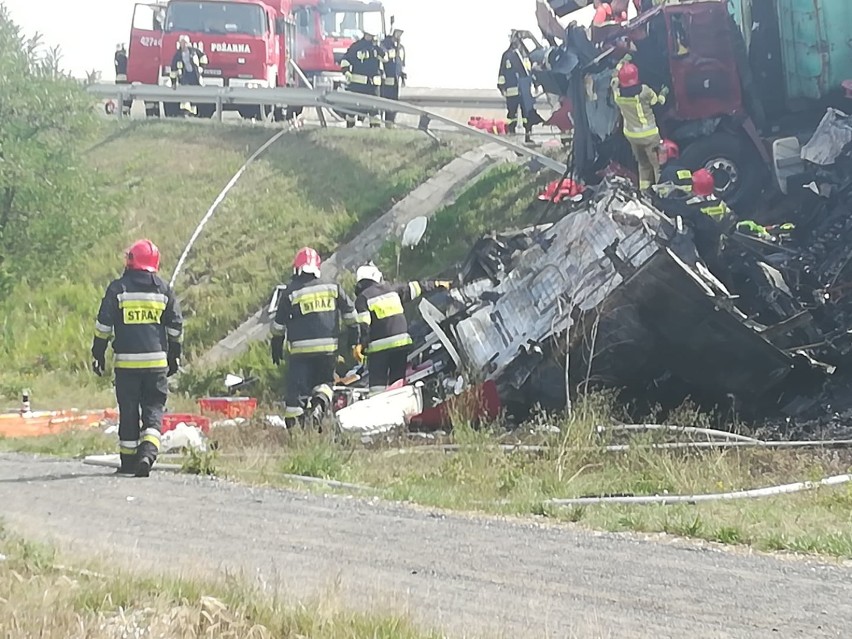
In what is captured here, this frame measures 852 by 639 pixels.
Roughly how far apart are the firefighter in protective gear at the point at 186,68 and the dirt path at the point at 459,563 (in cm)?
1702

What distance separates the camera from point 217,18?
974 inches

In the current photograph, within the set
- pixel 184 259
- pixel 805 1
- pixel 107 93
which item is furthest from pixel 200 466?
pixel 107 93

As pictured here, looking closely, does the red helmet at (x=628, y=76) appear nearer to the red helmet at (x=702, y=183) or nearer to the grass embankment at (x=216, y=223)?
the red helmet at (x=702, y=183)

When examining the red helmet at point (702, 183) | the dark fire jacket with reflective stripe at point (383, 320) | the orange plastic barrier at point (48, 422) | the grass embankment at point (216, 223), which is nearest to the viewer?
the dark fire jacket with reflective stripe at point (383, 320)

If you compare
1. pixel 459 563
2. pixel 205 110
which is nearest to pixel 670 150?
pixel 459 563

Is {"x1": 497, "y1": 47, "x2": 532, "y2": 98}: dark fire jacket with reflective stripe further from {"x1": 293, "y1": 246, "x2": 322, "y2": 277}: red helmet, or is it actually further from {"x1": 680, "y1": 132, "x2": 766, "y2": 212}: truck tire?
{"x1": 293, "y1": 246, "x2": 322, "y2": 277}: red helmet

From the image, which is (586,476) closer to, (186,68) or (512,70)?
(512,70)

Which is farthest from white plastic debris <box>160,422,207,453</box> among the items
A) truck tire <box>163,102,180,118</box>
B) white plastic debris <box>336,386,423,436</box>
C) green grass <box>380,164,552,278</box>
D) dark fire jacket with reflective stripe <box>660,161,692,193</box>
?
truck tire <box>163,102,180,118</box>

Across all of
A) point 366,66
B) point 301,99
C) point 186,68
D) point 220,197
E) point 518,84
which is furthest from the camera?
point 186,68

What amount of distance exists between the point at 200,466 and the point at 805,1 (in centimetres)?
794

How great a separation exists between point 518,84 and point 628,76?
5.15 metres

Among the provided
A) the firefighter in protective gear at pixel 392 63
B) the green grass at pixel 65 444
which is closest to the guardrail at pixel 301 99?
the firefighter in protective gear at pixel 392 63

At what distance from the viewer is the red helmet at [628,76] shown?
12.8 m

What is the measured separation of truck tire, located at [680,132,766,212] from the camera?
12.6 meters
